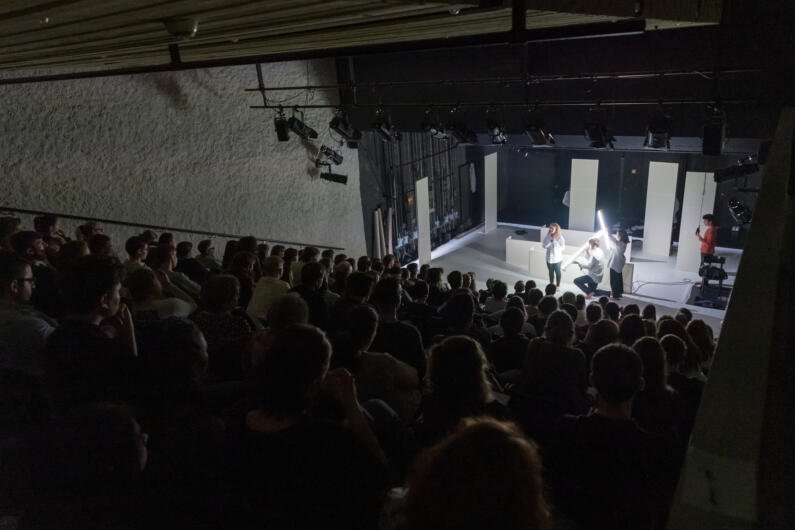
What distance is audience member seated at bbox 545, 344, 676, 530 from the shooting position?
2.00 meters

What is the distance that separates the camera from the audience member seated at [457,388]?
2.18 meters

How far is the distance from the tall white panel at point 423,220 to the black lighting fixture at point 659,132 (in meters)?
6.06

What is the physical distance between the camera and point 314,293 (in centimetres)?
424

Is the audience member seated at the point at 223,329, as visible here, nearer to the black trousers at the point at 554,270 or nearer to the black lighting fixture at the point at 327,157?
the black lighting fixture at the point at 327,157

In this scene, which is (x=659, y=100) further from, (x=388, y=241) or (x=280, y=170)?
(x=388, y=241)

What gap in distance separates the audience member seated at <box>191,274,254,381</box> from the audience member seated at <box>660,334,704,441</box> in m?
2.15

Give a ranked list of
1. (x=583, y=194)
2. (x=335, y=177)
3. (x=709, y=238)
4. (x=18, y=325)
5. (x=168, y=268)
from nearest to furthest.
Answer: (x=18, y=325) < (x=168, y=268) < (x=709, y=238) < (x=335, y=177) < (x=583, y=194)

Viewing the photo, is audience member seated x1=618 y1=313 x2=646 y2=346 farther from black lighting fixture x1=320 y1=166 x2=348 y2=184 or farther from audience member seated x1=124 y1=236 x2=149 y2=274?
black lighting fixture x1=320 y1=166 x2=348 y2=184

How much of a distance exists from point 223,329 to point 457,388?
150 cm

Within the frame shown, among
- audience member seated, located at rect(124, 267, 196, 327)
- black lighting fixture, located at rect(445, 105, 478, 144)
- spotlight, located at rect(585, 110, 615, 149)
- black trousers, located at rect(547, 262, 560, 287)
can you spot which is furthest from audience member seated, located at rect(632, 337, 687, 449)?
black trousers, located at rect(547, 262, 560, 287)

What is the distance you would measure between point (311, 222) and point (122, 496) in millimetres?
9651

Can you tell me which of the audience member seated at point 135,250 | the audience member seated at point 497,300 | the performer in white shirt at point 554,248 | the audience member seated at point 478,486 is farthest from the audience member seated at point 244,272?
the performer in white shirt at point 554,248

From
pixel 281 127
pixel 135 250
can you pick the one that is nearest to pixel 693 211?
pixel 281 127

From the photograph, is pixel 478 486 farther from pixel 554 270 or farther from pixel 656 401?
pixel 554 270
